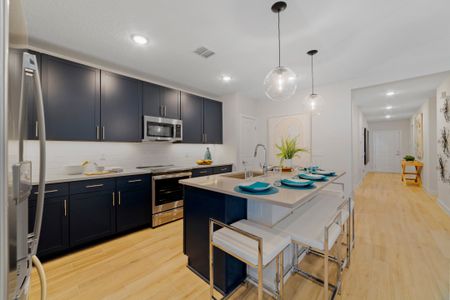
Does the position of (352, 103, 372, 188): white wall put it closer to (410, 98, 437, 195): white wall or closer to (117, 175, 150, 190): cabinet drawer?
(410, 98, 437, 195): white wall

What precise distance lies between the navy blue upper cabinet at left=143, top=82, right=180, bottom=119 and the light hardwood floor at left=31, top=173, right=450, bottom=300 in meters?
2.01

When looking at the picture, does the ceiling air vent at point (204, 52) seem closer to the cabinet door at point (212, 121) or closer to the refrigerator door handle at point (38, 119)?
the cabinet door at point (212, 121)

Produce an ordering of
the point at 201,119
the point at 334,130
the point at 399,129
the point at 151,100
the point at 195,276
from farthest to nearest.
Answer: the point at 399,129
the point at 201,119
the point at 334,130
the point at 151,100
the point at 195,276

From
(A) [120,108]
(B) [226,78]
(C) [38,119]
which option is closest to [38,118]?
(C) [38,119]

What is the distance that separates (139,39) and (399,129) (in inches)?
431

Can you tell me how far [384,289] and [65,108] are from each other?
13.1ft

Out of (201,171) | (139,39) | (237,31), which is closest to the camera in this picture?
(237,31)

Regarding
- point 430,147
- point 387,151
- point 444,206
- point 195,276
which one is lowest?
point 195,276

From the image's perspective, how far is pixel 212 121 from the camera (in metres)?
4.41

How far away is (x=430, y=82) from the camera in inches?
139

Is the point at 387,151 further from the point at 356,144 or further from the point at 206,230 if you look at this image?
the point at 206,230

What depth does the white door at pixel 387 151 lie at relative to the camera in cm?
822

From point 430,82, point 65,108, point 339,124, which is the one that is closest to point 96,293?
point 65,108

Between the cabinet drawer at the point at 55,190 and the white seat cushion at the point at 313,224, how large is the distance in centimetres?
238
